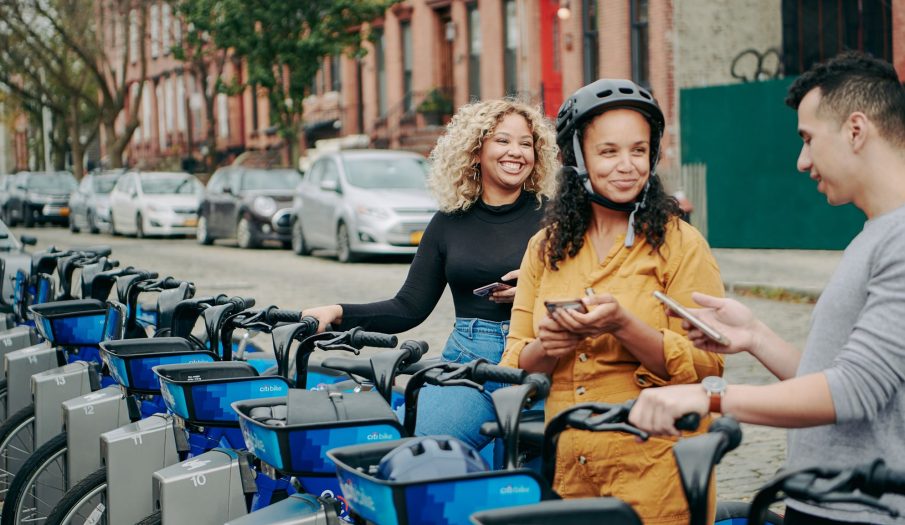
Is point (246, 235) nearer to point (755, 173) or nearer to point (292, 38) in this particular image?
point (292, 38)

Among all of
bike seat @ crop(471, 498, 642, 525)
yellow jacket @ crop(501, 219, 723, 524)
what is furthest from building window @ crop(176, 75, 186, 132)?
bike seat @ crop(471, 498, 642, 525)

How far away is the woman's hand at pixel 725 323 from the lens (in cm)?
279

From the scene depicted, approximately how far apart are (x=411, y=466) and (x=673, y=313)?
2.31ft

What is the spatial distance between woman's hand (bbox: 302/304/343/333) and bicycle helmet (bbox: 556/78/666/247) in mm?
1330

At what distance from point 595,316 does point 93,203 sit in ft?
106

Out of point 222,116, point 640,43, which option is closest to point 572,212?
point 640,43

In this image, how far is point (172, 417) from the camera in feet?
13.4

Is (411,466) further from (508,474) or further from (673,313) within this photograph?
(673,313)

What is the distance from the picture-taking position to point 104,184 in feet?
114

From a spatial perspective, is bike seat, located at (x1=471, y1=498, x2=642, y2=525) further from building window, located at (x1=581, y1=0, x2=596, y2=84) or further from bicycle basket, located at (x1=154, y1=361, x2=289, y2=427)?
building window, located at (x1=581, y1=0, x2=596, y2=84)

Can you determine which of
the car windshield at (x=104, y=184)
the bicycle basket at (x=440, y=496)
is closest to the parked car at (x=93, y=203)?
the car windshield at (x=104, y=184)

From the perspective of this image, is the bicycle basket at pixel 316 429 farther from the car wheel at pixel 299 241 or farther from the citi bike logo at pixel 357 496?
the car wheel at pixel 299 241

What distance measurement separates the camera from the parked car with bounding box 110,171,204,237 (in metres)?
29.2

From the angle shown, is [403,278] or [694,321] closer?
[694,321]
